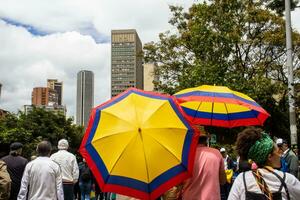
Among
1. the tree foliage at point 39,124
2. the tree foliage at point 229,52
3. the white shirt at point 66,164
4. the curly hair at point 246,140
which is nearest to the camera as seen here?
the curly hair at point 246,140

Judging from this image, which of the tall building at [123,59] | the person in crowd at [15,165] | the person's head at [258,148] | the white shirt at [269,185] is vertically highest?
the tall building at [123,59]

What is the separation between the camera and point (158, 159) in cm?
441

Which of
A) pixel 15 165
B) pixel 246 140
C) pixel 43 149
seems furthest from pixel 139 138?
pixel 15 165

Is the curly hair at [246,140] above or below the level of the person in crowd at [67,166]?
above

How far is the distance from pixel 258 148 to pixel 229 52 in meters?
21.1

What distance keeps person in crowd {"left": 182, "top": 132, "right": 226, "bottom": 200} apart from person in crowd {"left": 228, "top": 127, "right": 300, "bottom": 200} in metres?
1.54

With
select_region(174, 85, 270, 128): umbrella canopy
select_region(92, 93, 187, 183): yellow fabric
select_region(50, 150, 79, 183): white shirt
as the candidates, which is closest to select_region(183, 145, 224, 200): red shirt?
select_region(92, 93, 187, 183): yellow fabric

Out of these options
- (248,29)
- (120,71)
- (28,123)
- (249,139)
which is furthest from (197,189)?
(120,71)

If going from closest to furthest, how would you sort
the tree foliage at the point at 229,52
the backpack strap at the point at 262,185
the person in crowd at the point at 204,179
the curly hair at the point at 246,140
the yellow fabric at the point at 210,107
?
the backpack strap at the point at 262,185 < the curly hair at the point at 246,140 < the person in crowd at the point at 204,179 < the yellow fabric at the point at 210,107 < the tree foliage at the point at 229,52

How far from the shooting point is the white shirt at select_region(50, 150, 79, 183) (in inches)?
385

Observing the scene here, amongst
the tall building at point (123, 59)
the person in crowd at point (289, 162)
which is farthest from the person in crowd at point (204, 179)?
the tall building at point (123, 59)

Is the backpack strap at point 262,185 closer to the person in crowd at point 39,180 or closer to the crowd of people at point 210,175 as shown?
the crowd of people at point 210,175

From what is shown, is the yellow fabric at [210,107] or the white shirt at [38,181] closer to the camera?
the yellow fabric at [210,107]

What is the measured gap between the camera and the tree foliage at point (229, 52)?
23.1 m
